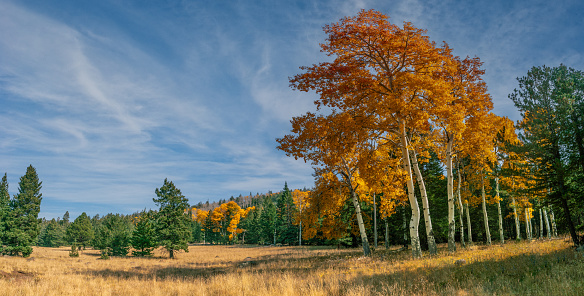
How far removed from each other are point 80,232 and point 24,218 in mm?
36148

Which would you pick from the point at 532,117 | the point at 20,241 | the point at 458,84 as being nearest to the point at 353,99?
the point at 458,84

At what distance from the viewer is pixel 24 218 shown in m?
38.7

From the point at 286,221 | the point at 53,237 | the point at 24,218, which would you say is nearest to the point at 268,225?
the point at 286,221

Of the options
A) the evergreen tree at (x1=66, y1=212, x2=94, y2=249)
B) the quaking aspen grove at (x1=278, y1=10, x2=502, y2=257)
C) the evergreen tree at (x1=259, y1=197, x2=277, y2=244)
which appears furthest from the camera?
the evergreen tree at (x1=259, y1=197, x2=277, y2=244)

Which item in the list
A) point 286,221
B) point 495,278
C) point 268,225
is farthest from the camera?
point 268,225

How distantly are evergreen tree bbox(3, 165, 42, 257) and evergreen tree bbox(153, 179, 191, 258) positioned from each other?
17.0 m

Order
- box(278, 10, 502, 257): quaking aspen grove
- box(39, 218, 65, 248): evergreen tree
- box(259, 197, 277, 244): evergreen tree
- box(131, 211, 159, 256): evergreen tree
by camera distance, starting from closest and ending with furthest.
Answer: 1. box(278, 10, 502, 257): quaking aspen grove
2. box(131, 211, 159, 256): evergreen tree
3. box(259, 197, 277, 244): evergreen tree
4. box(39, 218, 65, 248): evergreen tree

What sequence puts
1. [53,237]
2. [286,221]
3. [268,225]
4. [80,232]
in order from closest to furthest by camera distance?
[286,221]
[80,232]
[268,225]
[53,237]

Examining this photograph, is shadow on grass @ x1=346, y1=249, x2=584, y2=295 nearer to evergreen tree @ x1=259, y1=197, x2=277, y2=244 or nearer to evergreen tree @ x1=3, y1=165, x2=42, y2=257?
evergreen tree @ x1=3, y1=165, x2=42, y2=257

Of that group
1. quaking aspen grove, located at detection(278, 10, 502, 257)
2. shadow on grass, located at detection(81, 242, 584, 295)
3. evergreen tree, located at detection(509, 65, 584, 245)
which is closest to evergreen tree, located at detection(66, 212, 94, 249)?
quaking aspen grove, located at detection(278, 10, 502, 257)

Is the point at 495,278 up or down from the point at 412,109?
down

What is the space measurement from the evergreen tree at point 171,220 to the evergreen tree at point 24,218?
17.0 m

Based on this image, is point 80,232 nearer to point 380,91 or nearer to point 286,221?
point 286,221

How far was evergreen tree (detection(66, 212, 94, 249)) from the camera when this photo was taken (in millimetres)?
69062
